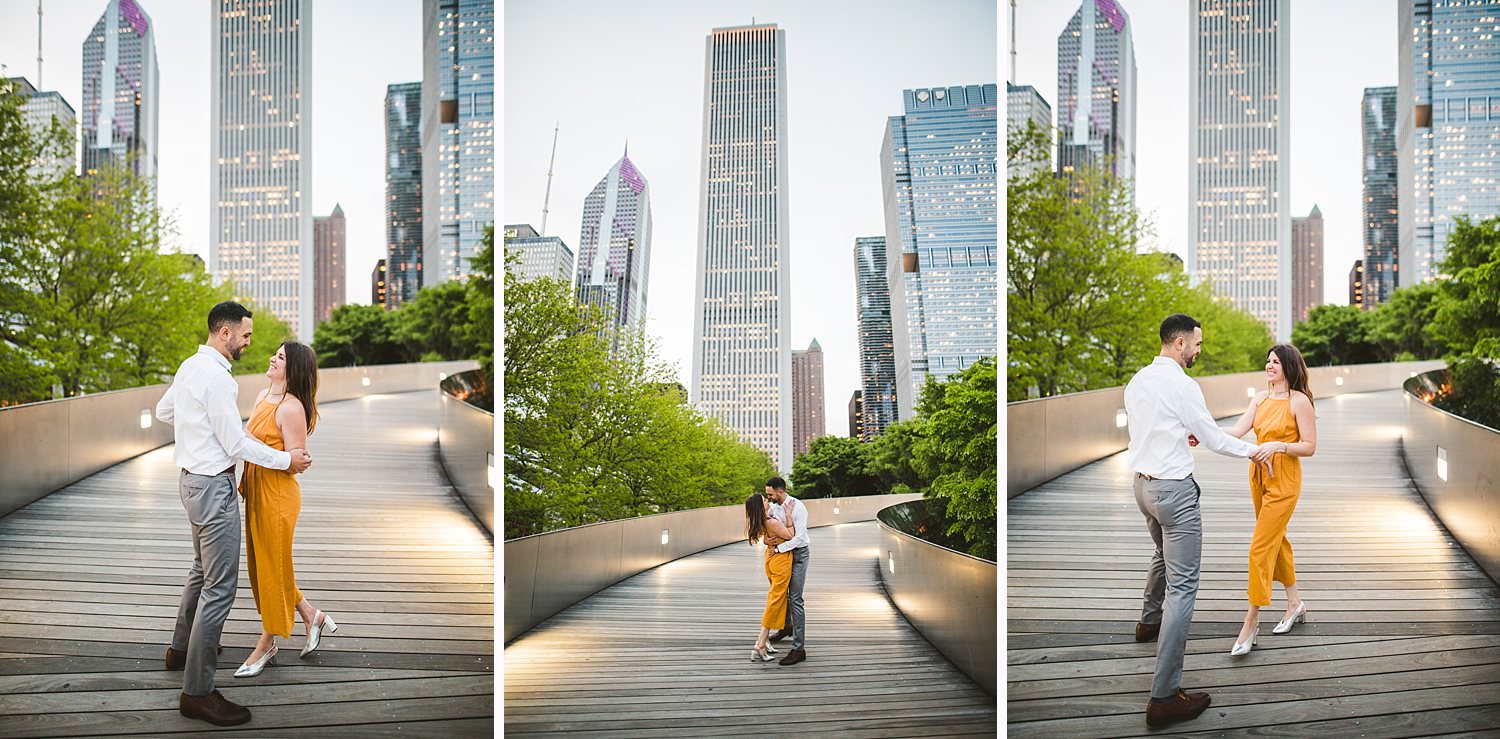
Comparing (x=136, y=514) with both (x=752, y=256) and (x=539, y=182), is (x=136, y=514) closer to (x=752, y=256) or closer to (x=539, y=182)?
(x=539, y=182)

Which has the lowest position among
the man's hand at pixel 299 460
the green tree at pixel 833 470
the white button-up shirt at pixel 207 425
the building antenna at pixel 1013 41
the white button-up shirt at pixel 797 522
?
the white button-up shirt at pixel 797 522

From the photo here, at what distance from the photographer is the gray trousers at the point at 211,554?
281 centimetres

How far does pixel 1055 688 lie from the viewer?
3.32 meters

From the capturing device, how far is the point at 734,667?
3566mm

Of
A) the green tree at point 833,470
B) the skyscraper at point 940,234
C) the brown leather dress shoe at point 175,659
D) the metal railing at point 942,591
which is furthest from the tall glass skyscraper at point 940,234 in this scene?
the brown leather dress shoe at point 175,659

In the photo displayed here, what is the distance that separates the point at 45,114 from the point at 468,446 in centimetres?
236

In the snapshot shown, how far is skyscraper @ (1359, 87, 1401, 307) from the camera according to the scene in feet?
13.6

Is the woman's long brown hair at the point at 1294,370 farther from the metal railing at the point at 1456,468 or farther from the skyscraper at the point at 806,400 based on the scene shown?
the skyscraper at the point at 806,400

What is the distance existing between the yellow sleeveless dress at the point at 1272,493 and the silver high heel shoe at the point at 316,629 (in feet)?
11.6

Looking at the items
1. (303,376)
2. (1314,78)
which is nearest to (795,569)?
(303,376)

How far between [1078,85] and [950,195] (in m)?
1.24

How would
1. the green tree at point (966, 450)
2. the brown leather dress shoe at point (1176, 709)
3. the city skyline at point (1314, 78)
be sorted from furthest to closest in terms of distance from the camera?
the city skyline at point (1314, 78) → the green tree at point (966, 450) → the brown leather dress shoe at point (1176, 709)

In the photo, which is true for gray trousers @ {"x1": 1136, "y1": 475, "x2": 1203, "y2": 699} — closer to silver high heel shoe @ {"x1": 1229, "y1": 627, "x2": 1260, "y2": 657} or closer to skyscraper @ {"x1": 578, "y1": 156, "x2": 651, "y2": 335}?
silver high heel shoe @ {"x1": 1229, "y1": 627, "x2": 1260, "y2": 657}

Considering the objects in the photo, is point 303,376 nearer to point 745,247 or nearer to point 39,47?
point 745,247
